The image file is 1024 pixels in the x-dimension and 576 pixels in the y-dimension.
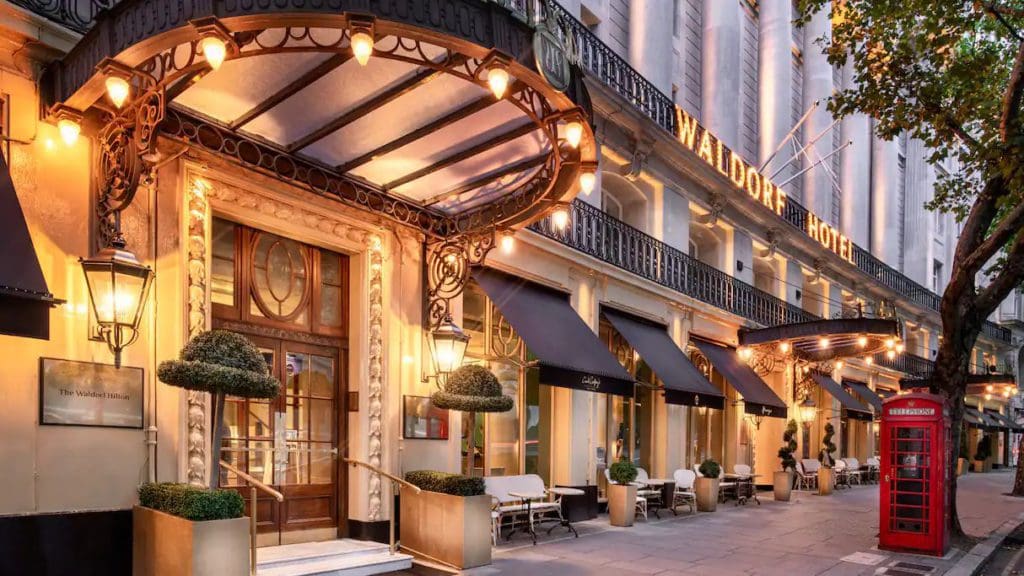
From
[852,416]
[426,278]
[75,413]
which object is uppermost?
[426,278]

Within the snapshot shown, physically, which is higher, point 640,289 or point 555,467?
point 640,289

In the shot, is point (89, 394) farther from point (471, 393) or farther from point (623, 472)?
point (623, 472)

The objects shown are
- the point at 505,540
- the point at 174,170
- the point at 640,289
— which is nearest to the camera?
the point at 174,170

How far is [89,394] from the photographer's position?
772 cm

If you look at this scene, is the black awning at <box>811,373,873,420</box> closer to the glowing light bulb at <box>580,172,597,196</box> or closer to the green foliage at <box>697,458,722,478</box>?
the green foliage at <box>697,458,722,478</box>

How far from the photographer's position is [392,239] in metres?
11.8

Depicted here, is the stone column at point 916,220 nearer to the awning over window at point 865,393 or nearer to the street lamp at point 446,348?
the awning over window at point 865,393

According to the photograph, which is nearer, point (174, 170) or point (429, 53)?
point (429, 53)

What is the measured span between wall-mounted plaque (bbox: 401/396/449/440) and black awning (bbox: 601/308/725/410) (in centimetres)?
568

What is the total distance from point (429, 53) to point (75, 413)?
4.75 meters

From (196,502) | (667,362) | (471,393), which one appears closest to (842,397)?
(667,362)

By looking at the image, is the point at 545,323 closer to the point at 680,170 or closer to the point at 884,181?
the point at 680,170

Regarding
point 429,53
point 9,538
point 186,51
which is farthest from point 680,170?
point 9,538

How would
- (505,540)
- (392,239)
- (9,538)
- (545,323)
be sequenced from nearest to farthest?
(9,538) → (392,239) → (505,540) → (545,323)
